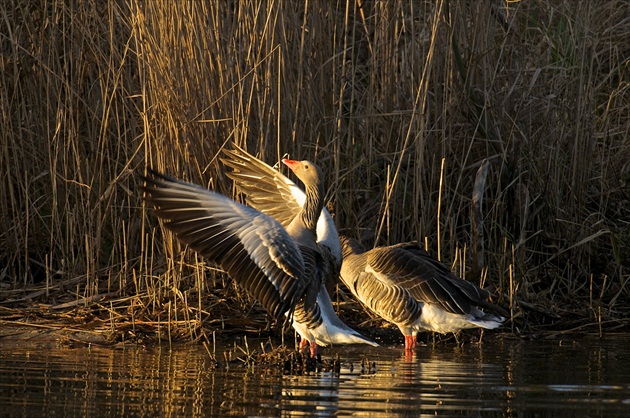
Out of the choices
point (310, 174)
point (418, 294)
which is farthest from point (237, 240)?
point (418, 294)

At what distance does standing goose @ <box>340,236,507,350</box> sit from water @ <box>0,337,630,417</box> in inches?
10.3

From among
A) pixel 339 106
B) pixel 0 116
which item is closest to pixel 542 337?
pixel 339 106

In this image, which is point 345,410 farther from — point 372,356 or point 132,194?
point 132,194

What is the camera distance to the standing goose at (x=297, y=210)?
6.74 meters

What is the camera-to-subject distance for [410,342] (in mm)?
7566

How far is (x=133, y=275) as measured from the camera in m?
7.79

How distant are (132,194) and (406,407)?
13.3 feet

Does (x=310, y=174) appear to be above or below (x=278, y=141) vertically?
below

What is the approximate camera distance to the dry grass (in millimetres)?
7754

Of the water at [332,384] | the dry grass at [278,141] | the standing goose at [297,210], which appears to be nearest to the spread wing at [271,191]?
the standing goose at [297,210]

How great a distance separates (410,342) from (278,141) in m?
1.81

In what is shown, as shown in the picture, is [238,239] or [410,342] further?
[410,342]

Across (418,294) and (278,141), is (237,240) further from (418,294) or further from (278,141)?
(418,294)

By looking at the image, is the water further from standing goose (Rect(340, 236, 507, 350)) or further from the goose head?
the goose head
